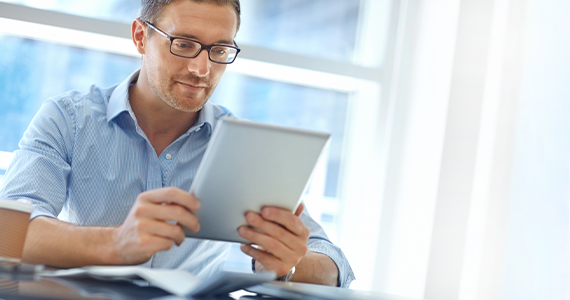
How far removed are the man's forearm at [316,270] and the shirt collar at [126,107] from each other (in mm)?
567

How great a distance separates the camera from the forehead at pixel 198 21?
1.38 meters

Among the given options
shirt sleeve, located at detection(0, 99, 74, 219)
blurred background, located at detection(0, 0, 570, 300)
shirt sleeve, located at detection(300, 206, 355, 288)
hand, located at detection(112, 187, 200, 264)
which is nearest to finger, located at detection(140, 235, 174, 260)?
hand, located at detection(112, 187, 200, 264)

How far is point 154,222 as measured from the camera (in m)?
0.81

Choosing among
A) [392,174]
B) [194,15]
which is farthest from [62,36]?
[392,174]

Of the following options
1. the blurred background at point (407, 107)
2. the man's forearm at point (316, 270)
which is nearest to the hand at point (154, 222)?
the man's forearm at point (316, 270)

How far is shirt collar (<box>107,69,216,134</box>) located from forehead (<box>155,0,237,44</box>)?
223 mm

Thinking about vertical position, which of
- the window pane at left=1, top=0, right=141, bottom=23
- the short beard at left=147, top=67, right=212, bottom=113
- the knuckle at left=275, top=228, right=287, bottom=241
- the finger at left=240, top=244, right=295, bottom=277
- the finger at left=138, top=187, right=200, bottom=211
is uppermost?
the window pane at left=1, top=0, right=141, bottom=23

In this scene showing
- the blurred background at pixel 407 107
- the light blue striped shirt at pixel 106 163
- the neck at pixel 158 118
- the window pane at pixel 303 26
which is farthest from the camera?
the window pane at pixel 303 26

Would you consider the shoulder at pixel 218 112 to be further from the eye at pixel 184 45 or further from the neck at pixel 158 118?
the eye at pixel 184 45

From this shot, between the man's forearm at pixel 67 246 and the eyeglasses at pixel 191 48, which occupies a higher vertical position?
the eyeglasses at pixel 191 48

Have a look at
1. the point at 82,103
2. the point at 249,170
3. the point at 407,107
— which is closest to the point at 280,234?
the point at 249,170

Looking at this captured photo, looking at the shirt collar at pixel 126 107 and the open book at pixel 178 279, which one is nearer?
the open book at pixel 178 279

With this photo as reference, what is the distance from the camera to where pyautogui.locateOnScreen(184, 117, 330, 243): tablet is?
2.54 feet

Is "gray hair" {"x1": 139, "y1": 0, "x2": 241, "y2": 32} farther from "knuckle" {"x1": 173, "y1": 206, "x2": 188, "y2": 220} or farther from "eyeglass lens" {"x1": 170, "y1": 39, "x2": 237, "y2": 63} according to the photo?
"knuckle" {"x1": 173, "y1": 206, "x2": 188, "y2": 220}
